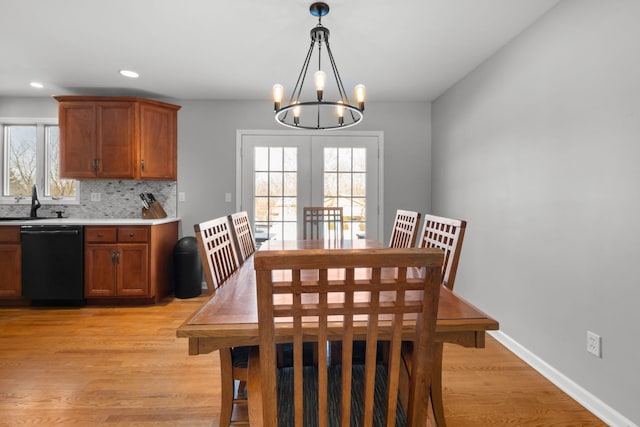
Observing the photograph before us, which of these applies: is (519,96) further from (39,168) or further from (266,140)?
(39,168)

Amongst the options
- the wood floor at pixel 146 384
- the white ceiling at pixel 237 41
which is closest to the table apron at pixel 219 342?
the wood floor at pixel 146 384

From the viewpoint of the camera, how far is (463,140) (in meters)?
3.32

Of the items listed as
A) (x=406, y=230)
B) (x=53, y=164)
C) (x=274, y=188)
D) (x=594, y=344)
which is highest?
(x=53, y=164)

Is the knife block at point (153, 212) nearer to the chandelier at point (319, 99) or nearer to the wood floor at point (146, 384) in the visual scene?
the wood floor at point (146, 384)

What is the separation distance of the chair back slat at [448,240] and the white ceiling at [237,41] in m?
1.42

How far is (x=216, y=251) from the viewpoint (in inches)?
64.2

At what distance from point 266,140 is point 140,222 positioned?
1698 mm

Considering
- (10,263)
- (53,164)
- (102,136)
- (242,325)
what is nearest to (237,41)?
(102,136)

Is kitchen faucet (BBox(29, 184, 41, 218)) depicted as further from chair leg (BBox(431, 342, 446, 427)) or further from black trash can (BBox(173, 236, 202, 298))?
chair leg (BBox(431, 342, 446, 427))

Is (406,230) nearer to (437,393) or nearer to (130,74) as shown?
(437,393)

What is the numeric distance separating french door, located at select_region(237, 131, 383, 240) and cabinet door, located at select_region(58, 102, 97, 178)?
158cm

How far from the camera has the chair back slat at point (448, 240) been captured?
5.26 feet

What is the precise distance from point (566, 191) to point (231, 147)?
3.39m

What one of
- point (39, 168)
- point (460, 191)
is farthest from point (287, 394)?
point (39, 168)
